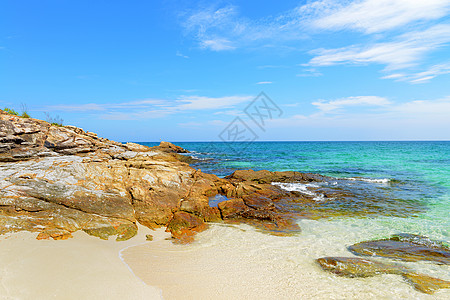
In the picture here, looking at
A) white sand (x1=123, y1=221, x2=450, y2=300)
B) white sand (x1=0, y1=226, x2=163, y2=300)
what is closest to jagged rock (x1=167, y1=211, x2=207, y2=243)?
white sand (x1=123, y1=221, x2=450, y2=300)

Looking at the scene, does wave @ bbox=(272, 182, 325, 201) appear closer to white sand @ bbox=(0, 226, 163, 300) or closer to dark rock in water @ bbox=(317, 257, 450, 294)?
dark rock in water @ bbox=(317, 257, 450, 294)

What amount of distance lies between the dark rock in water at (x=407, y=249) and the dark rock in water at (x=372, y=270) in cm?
83

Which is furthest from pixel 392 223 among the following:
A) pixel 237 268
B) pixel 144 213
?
pixel 144 213

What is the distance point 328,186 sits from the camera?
18969mm

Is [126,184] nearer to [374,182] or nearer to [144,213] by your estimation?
[144,213]

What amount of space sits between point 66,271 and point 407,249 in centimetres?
991

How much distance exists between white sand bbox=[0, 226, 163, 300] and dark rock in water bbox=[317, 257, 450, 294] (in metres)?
4.50

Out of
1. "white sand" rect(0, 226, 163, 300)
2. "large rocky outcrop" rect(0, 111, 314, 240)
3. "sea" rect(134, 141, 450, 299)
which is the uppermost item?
"large rocky outcrop" rect(0, 111, 314, 240)

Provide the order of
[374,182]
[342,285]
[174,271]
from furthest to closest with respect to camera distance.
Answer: [374,182] < [174,271] < [342,285]

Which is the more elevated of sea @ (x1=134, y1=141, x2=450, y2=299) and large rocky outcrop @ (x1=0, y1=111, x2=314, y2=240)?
large rocky outcrop @ (x1=0, y1=111, x2=314, y2=240)

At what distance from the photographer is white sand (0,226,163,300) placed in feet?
17.2

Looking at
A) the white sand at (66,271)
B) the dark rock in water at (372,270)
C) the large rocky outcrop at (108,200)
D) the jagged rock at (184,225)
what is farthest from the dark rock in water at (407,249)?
the white sand at (66,271)

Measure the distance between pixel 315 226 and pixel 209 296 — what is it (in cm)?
636

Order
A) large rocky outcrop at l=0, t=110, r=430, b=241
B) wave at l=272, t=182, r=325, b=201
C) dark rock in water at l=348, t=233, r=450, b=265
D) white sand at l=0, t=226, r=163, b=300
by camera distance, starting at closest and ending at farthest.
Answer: white sand at l=0, t=226, r=163, b=300
dark rock in water at l=348, t=233, r=450, b=265
large rocky outcrop at l=0, t=110, r=430, b=241
wave at l=272, t=182, r=325, b=201
